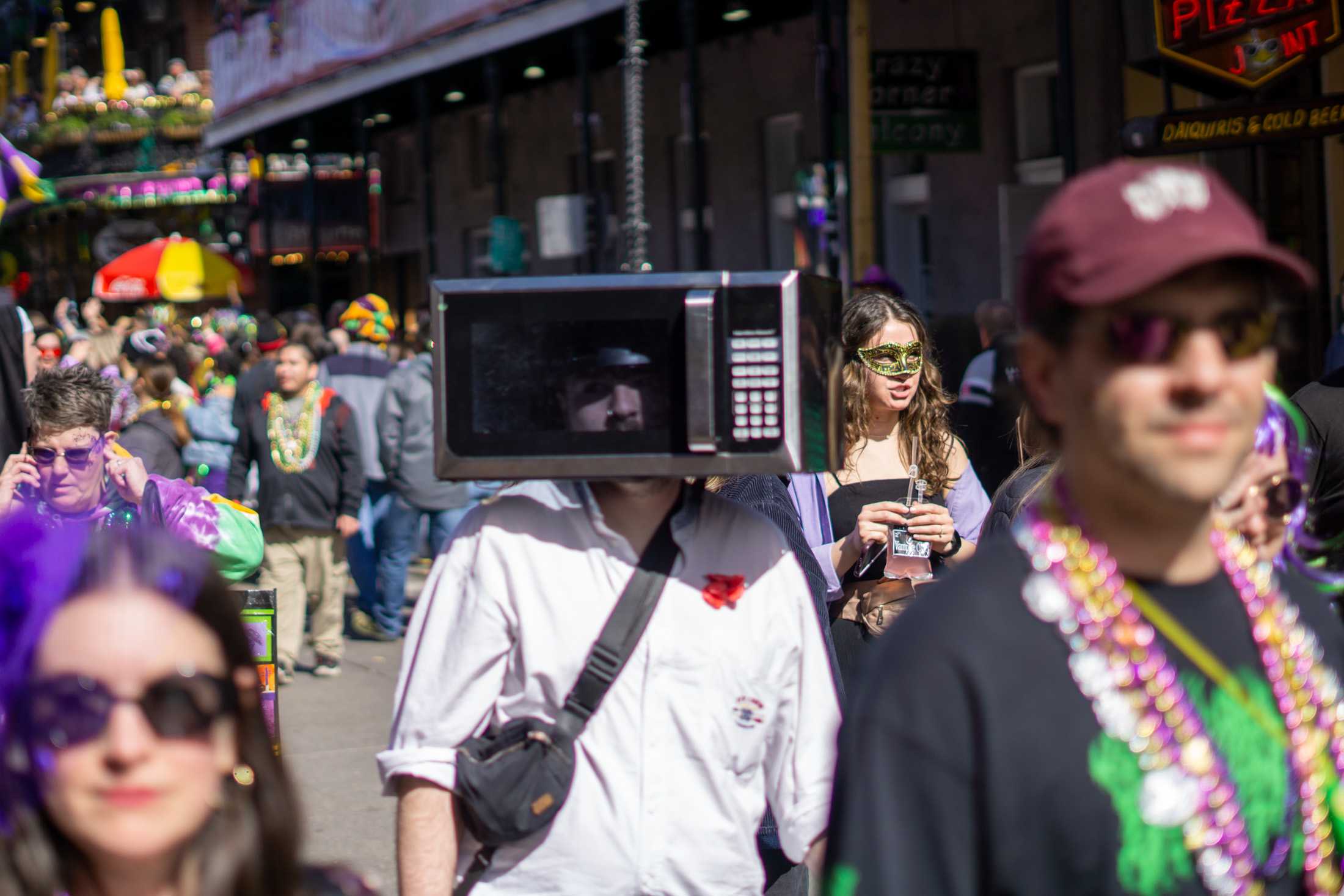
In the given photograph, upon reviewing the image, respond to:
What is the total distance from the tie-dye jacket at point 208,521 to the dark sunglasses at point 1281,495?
9.19 ft

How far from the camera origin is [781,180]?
1875 cm

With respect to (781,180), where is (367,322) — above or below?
below

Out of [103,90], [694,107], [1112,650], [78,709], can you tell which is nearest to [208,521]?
[78,709]

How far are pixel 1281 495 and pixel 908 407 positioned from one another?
8.68 feet

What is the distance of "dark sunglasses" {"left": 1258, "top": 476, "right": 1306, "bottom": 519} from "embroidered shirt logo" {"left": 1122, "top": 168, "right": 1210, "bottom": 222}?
29.7 inches

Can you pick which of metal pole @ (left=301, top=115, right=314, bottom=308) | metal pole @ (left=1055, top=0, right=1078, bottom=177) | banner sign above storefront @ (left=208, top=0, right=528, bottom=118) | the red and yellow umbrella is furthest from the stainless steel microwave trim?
metal pole @ (left=301, top=115, right=314, bottom=308)

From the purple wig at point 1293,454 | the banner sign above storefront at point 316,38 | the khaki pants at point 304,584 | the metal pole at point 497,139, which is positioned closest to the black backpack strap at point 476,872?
the purple wig at point 1293,454

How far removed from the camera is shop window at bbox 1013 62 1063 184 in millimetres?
14703

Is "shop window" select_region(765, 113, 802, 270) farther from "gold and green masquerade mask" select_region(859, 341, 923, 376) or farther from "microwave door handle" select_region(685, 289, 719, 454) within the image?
"microwave door handle" select_region(685, 289, 719, 454)

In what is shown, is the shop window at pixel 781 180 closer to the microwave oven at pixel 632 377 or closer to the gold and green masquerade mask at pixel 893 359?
the gold and green masquerade mask at pixel 893 359

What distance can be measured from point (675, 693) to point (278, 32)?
66.2 ft

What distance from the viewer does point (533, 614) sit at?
9.17ft

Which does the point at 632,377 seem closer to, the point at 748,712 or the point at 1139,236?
the point at 748,712

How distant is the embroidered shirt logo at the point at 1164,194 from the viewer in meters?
1.68
